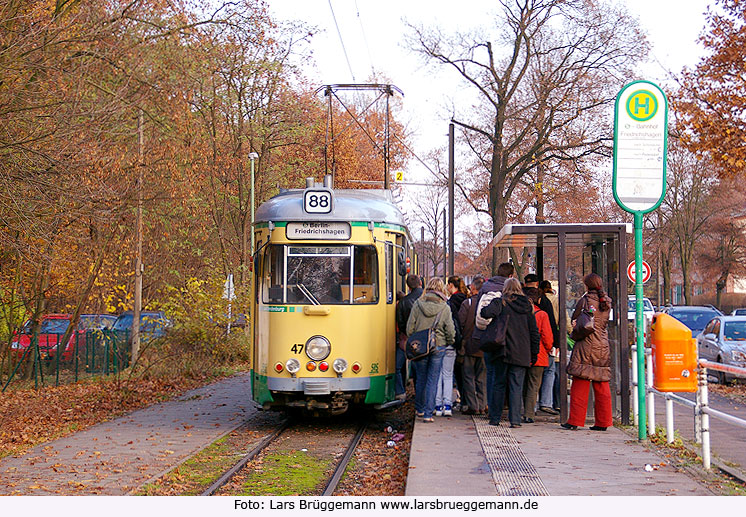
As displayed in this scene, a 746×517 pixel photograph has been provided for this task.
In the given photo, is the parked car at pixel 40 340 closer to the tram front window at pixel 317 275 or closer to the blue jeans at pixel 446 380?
the tram front window at pixel 317 275

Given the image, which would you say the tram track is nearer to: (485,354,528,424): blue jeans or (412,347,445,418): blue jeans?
(412,347,445,418): blue jeans

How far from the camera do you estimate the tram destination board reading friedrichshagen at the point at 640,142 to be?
10.4m

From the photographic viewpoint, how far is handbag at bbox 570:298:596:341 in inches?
422

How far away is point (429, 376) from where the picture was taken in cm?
1225

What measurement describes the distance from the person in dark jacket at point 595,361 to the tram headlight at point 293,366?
3536mm

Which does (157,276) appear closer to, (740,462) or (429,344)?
(429,344)

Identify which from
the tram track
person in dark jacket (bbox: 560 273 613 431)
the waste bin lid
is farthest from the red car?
the waste bin lid

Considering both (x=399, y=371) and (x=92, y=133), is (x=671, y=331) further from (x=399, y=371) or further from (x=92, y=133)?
(x=92, y=133)

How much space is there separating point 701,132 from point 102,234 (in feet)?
44.2

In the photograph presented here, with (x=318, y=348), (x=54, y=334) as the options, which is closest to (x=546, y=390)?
(x=318, y=348)

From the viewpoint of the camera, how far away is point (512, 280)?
11.4m

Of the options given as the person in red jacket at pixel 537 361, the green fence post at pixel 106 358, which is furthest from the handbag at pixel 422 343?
the green fence post at pixel 106 358

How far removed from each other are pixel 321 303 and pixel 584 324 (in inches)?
138

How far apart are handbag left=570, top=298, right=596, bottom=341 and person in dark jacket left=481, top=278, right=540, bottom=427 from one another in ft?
2.31
